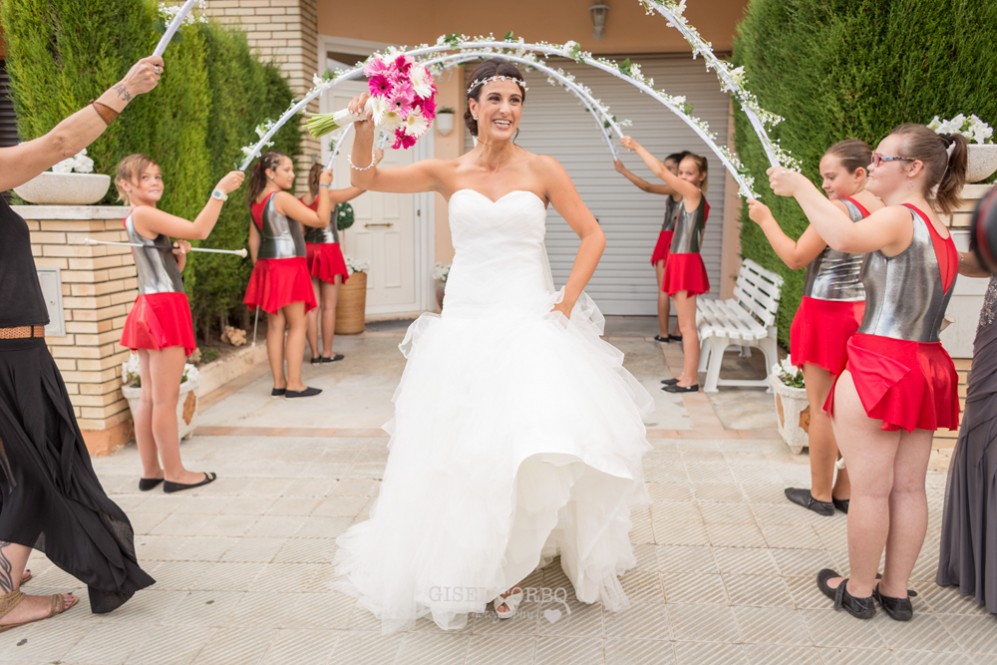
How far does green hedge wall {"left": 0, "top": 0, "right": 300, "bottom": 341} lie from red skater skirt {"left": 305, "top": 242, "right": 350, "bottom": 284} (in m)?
0.80

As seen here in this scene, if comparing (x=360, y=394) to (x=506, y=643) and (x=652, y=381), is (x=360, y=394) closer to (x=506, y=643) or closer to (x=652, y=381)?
(x=652, y=381)

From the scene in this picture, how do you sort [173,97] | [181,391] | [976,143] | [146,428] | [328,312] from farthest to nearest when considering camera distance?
[328,312]
[173,97]
[181,391]
[146,428]
[976,143]

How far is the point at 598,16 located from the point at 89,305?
23.7 ft

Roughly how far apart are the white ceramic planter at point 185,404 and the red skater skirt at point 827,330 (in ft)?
12.7

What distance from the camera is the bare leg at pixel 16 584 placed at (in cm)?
303

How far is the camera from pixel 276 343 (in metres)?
6.66

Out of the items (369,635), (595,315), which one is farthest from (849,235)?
(369,635)

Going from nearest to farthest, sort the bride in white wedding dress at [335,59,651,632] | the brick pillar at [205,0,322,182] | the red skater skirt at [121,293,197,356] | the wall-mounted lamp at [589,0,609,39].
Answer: the bride in white wedding dress at [335,59,651,632] < the red skater skirt at [121,293,197,356] < the brick pillar at [205,0,322,182] < the wall-mounted lamp at [589,0,609,39]

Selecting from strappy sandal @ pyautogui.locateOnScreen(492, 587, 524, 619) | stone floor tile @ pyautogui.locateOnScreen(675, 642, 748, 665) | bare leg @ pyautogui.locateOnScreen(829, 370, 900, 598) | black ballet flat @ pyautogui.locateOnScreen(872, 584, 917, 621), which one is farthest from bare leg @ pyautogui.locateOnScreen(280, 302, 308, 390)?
black ballet flat @ pyautogui.locateOnScreen(872, 584, 917, 621)

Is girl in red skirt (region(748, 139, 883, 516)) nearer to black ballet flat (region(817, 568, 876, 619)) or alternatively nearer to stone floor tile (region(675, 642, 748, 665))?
black ballet flat (region(817, 568, 876, 619))

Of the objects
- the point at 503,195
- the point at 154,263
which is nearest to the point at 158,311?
the point at 154,263

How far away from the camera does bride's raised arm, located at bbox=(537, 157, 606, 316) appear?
10.7 feet

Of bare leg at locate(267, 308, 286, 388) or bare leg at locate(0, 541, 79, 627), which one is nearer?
bare leg at locate(0, 541, 79, 627)

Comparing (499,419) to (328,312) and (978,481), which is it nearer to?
(978,481)
